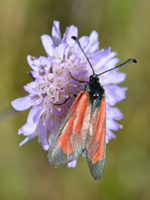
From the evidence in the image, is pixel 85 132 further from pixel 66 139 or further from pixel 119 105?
pixel 119 105

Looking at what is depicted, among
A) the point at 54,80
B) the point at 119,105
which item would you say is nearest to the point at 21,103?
the point at 54,80

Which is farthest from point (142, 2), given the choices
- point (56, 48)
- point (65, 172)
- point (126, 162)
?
point (65, 172)

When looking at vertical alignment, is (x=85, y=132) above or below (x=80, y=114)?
below

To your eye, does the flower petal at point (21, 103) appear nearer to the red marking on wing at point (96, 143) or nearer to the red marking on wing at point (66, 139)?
the red marking on wing at point (66, 139)

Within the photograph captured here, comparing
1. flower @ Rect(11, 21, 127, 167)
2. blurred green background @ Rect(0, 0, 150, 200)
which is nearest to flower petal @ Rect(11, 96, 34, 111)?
flower @ Rect(11, 21, 127, 167)

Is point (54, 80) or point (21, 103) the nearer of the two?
point (21, 103)
